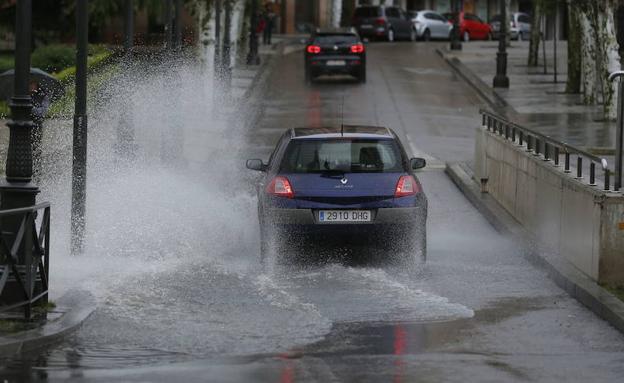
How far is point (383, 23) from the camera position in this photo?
72.2 m

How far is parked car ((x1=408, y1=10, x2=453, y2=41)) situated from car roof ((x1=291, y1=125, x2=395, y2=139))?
58.0 metres

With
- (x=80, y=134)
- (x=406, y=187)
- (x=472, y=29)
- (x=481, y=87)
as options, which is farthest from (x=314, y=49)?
(x=406, y=187)

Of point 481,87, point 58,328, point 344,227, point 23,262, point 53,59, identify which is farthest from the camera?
point 53,59

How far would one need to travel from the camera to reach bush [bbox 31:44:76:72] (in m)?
48.0

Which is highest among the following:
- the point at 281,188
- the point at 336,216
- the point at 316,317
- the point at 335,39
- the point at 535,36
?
the point at 535,36

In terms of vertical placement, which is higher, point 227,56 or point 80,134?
point 227,56

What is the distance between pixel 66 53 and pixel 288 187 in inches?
1427

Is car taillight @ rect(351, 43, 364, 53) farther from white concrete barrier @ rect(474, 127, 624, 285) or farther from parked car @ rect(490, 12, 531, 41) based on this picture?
parked car @ rect(490, 12, 531, 41)

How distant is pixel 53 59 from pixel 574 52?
16.8 metres

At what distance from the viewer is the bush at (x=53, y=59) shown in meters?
48.0

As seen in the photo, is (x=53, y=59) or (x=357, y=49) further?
(x=53, y=59)

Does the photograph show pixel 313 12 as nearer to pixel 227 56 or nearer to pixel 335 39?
pixel 335 39

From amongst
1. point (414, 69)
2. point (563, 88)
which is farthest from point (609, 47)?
point (414, 69)

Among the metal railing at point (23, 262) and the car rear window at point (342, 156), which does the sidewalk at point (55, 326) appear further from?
the car rear window at point (342, 156)
